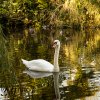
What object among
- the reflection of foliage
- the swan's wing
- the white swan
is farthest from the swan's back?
the reflection of foliage

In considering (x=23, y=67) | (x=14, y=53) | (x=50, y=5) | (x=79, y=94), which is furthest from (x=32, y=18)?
(x=79, y=94)

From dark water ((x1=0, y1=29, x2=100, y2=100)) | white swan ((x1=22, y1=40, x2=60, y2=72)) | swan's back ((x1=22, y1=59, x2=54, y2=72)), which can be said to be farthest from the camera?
swan's back ((x1=22, y1=59, x2=54, y2=72))

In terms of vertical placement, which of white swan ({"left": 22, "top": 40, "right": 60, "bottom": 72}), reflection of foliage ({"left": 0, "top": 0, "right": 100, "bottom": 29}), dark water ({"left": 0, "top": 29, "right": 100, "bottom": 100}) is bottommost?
dark water ({"left": 0, "top": 29, "right": 100, "bottom": 100})

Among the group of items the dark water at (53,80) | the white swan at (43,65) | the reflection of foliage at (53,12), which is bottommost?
the dark water at (53,80)

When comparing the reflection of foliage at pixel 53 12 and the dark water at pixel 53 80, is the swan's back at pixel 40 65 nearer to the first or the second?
the dark water at pixel 53 80

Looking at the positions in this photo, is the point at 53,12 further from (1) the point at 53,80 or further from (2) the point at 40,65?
(1) the point at 53,80

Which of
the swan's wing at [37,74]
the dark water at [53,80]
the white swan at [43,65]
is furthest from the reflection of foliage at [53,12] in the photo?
the swan's wing at [37,74]

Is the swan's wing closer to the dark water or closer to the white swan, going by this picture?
the dark water

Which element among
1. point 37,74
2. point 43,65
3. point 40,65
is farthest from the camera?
point 40,65

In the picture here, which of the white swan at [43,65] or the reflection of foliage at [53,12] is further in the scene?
the reflection of foliage at [53,12]

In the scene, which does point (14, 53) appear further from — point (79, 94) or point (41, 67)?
point (79, 94)

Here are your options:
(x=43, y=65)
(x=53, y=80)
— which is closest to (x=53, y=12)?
(x=43, y=65)

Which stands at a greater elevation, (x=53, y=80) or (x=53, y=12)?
(x=53, y=12)

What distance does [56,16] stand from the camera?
36.3 m
